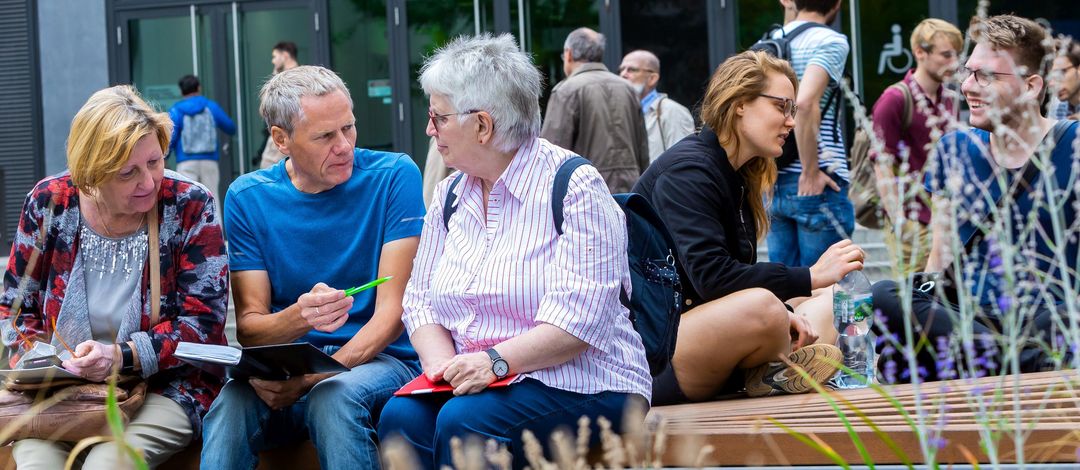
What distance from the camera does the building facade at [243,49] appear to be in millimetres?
13078

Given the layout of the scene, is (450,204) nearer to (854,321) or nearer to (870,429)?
(870,429)

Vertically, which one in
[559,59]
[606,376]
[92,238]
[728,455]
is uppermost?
[559,59]

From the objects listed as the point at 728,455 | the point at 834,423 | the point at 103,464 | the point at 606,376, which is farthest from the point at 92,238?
the point at 834,423

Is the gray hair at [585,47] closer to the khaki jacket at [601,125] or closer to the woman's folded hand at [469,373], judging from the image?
the khaki jacket at [601,125]

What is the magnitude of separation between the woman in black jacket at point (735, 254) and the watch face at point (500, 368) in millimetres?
783

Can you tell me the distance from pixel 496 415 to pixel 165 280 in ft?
3.49

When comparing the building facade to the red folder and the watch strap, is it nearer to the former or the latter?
the watch strap

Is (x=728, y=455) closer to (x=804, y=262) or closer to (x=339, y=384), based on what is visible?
(x=339, y=384)

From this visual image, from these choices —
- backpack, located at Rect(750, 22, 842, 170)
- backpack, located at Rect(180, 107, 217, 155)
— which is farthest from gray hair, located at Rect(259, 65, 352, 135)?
backpack, located at Rect(180, 107, 217, 155)

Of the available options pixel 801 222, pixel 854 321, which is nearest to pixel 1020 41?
pixel 854 321

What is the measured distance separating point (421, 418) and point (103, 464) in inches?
31.2

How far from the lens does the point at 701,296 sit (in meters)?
3.68

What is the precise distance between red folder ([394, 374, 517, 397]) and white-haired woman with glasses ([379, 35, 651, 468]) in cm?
2

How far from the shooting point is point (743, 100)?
3.77 m
